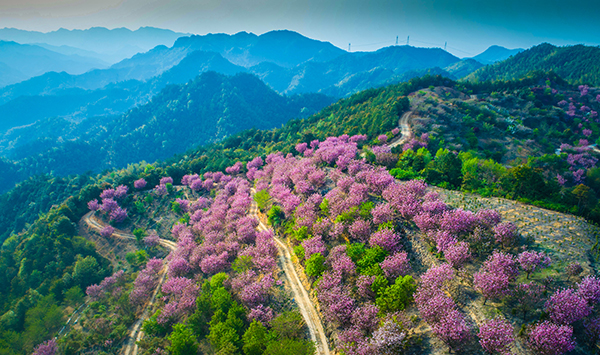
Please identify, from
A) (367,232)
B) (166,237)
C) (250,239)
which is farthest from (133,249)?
(367,232)

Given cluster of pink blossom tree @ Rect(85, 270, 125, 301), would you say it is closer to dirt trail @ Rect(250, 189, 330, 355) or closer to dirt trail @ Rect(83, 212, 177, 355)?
dirt trail @ Rect(83, 212, 177, 355)

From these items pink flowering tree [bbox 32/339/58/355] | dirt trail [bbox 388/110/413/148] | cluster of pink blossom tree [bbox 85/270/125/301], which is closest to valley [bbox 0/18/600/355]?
pink flowering tree [bbox 32/339/58/355]

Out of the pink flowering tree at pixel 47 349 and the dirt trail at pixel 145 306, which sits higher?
the dirt trail at pixel 145 306

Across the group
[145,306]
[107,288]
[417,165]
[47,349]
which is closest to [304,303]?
[145,306]

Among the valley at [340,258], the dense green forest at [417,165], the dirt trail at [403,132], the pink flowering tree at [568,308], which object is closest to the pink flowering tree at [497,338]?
the valley at [340,258]

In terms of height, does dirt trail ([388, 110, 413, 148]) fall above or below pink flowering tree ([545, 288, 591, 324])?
above

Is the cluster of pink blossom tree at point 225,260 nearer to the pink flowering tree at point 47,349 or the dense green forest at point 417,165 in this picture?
the pink flowering tree at point 47,349
